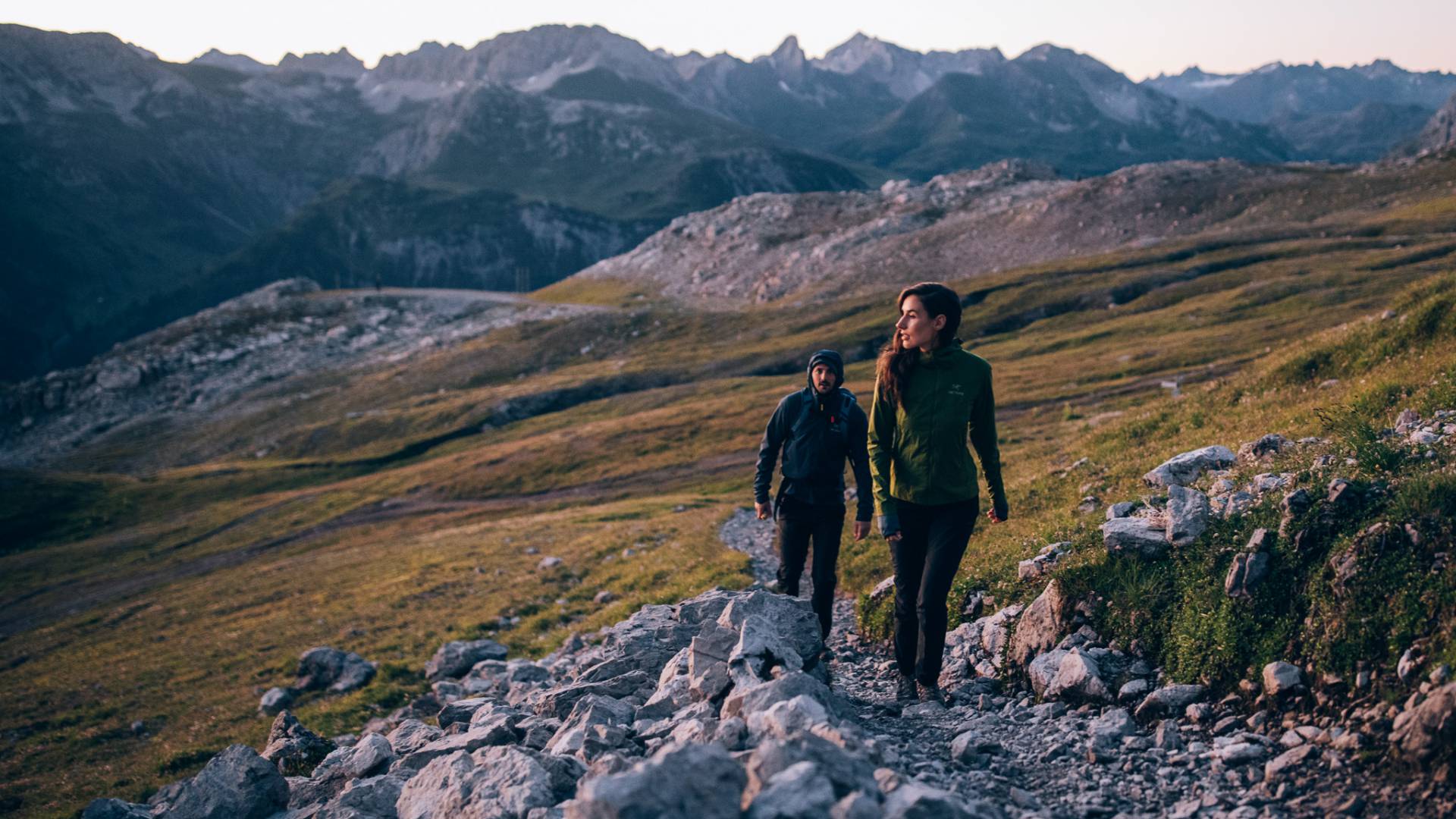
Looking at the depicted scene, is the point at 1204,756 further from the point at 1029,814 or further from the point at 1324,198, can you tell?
the point at 1324,198

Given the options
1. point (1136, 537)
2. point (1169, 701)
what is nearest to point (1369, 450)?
point (1136, 537)

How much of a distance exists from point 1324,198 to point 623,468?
104478 millimetres

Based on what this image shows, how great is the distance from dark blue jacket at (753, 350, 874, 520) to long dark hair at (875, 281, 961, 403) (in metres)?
2.28

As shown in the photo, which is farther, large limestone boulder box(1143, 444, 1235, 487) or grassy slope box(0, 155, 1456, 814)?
grassy slope box(0, 155, 1456, 814)

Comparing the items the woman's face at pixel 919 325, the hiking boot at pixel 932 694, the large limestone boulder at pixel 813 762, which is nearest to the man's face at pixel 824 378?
the woman's face at pixel 919 325

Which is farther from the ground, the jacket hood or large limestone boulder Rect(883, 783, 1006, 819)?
the jacket hood

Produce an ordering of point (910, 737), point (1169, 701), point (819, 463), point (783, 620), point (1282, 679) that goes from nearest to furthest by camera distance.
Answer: point (1282, 679) < point (1169, 701) < point (910, 737) < point (783, 620) < point (819, 463)

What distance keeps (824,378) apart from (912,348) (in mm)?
2629

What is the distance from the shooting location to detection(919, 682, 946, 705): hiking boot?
11328 millimetres

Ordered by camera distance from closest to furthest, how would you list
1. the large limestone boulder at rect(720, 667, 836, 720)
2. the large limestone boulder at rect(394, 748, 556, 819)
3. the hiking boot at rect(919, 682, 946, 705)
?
1. the large limestone boulder at rect(394, 748, 556, 819)
2. the large limestone boulder at rect(720, 667, 836, 720)
3. the hiking boot at rect(919, 682, 946, 705)

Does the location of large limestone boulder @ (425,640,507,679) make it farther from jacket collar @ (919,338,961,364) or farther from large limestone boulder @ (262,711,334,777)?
jacket collar @ (919,338,961,364)

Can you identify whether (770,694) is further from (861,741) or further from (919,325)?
(919,325)

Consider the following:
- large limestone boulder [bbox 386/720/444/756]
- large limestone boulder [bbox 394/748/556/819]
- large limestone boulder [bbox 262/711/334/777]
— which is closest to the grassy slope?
large limestone boulder [bbox 262/711/334/777]

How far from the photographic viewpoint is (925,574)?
35.3ft
